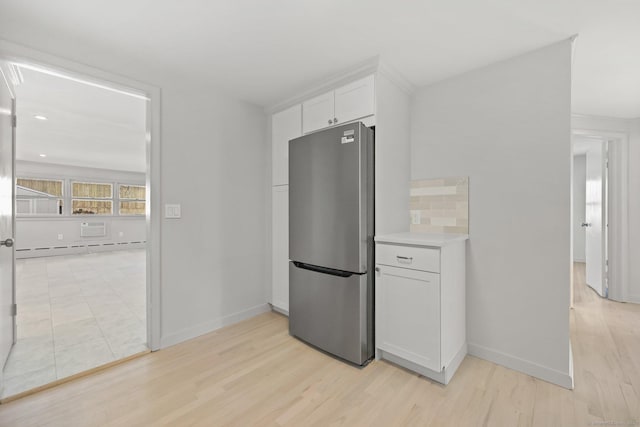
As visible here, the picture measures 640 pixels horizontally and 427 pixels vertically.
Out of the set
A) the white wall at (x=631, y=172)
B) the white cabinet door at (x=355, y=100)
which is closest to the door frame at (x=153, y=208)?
the white cabinet door at (x=355, y=100)

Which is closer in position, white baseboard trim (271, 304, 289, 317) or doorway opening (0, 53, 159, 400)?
doorway opening (0, 53, 159, 400)

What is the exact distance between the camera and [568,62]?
1.73 m

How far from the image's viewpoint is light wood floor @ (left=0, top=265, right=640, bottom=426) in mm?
1435

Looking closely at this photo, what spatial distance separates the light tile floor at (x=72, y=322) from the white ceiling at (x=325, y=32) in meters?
2.14

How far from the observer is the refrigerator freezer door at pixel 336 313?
193 cm

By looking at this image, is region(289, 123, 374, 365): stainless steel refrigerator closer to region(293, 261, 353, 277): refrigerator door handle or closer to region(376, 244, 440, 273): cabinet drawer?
region(293, 261, 353, 277): refrigerator door handle

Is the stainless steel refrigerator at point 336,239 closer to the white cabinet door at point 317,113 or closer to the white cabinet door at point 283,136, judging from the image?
the white cabinet door at point 317,113

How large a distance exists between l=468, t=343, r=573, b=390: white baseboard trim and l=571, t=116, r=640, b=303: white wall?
2.69 m

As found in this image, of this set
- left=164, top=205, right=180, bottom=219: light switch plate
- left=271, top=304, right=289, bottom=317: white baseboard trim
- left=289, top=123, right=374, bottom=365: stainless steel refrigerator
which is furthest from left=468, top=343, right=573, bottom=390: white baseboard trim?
left=164, top=205, right=180, bottom=219: light switch plate

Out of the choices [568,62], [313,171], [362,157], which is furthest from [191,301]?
[568,62]

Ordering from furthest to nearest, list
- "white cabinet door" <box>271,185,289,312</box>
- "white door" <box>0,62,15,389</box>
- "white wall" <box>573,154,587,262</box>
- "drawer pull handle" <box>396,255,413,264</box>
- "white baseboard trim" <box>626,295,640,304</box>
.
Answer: "white wall" <box>573,154,587,262</box>, "white baseboard trim" <box>626,295,640,304</box>, "white cabinet door" <box>271,185,289,312</box>, "drawer pull handle" <box>396,255,413,264</box>, "white door" <box>0,62,15,389</box>

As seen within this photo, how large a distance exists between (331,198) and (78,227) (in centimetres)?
821

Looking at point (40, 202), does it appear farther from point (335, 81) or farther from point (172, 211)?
point (335, 81)

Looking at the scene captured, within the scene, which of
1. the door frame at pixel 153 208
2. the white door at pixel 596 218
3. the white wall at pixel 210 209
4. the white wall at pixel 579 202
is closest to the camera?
the door frame at pixel 153 208
